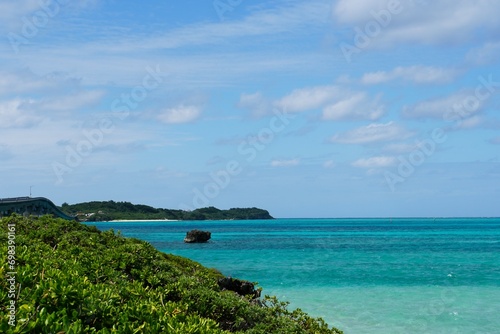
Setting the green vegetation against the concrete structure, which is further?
the concrete structure

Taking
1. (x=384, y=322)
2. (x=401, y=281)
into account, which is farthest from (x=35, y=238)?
(x=401, y=281)

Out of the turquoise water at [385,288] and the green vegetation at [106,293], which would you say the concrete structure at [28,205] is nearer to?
the turquoise water at [385,288]

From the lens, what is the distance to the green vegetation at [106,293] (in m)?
5.75

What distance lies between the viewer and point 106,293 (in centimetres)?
655

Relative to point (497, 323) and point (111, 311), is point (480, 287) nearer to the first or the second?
point (497, 323)

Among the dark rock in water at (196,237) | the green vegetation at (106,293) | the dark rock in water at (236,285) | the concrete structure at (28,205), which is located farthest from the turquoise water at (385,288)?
the dark rock in water at (196,237)

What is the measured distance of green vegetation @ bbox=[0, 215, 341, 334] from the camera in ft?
18.9

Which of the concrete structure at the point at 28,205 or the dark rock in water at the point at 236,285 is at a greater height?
the concrete structure at the point at 28,205

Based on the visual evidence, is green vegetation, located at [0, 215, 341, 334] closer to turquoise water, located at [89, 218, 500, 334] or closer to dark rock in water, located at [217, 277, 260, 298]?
dark rock in water, located at [217, 277, 260, 298]

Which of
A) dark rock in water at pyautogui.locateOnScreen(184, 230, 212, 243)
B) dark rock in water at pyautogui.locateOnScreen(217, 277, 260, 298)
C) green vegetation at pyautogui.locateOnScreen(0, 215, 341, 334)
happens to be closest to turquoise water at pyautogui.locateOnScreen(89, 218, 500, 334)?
dark rock in water at pyautogui.locateOnScreen(217, 277, 260, 298)

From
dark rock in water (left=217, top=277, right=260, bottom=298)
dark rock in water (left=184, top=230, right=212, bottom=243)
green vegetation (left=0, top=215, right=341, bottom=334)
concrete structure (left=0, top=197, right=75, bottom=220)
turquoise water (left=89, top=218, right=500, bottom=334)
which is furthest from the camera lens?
dark rock in water (left=184, top=230, right=212, bottom=243)

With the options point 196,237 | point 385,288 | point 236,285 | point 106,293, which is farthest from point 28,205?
point 106,293

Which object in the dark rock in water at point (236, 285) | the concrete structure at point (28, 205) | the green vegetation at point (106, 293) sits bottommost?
the dark rock in water at point (236, 285)

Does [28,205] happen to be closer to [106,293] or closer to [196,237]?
[196,237]
